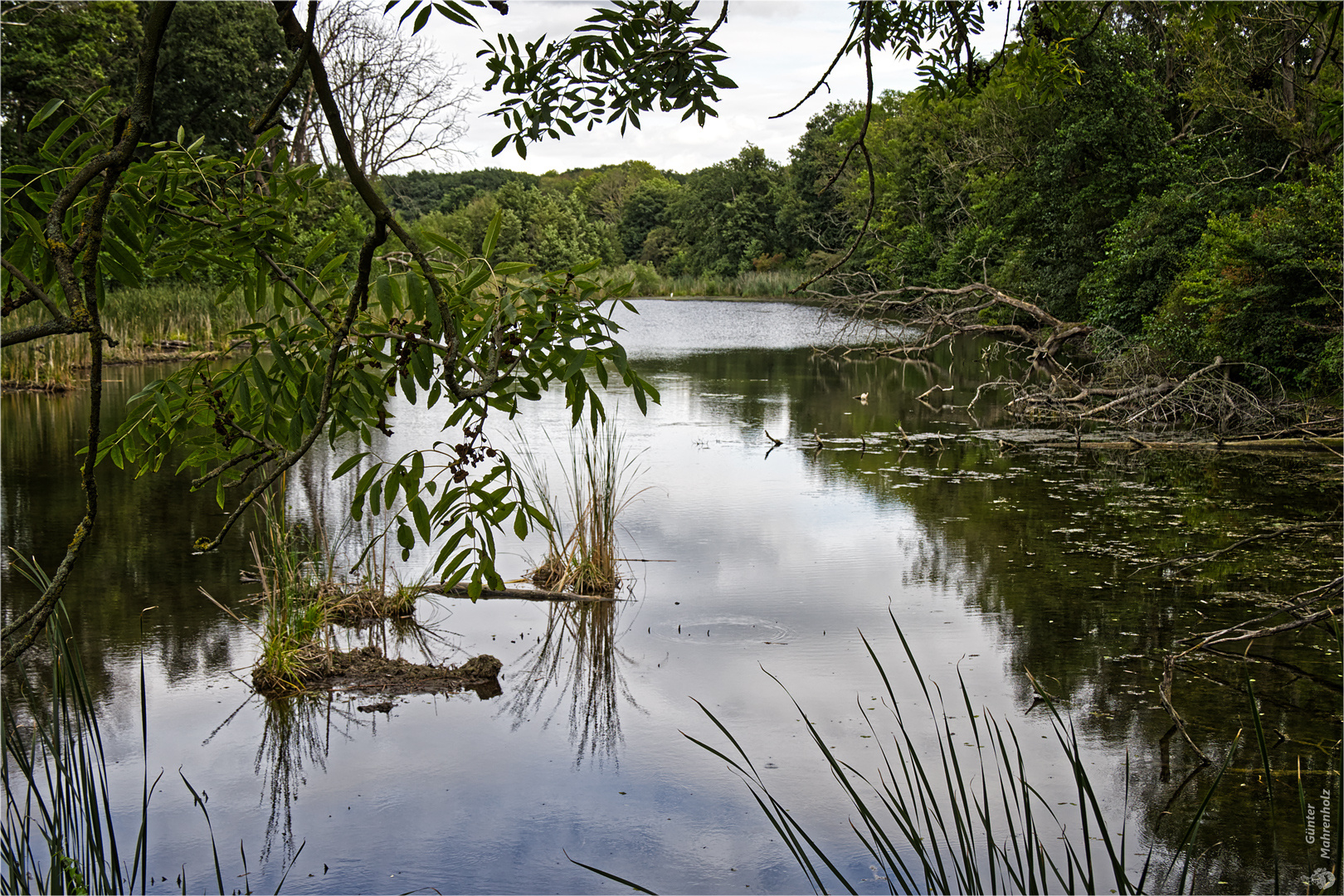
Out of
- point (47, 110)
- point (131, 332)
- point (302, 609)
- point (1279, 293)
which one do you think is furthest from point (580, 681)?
point (131, 332)

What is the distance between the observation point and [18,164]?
160 centimetres

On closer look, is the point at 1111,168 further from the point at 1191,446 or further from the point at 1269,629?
the point at 1269,629

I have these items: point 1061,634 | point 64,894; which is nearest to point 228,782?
point 64,894

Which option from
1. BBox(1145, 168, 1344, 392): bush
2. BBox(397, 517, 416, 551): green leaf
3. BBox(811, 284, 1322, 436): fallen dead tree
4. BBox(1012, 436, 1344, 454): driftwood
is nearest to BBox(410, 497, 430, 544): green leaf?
BBox(397, 517, 416, 551): green leaf

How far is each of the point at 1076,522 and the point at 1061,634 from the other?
7.70 feet

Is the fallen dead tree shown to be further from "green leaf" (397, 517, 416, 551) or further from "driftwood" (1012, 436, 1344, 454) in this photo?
"green leaf" (397, 517, 416, 551)

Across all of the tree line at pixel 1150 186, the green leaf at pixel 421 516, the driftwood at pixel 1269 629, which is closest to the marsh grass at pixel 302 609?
the tree line at pixel 1150 186

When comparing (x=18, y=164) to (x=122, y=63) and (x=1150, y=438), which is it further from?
(x=122, y=63)

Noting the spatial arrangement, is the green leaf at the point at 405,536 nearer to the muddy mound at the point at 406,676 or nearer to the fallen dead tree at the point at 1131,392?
the muddy mound at the point at 406,676

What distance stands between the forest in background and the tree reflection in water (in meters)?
1.88

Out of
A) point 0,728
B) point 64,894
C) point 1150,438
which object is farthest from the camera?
point 1150,438

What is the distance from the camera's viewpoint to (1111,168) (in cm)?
1852

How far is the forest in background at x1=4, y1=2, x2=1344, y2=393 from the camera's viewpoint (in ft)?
33.7

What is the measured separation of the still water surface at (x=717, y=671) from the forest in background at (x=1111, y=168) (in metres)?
1.91
